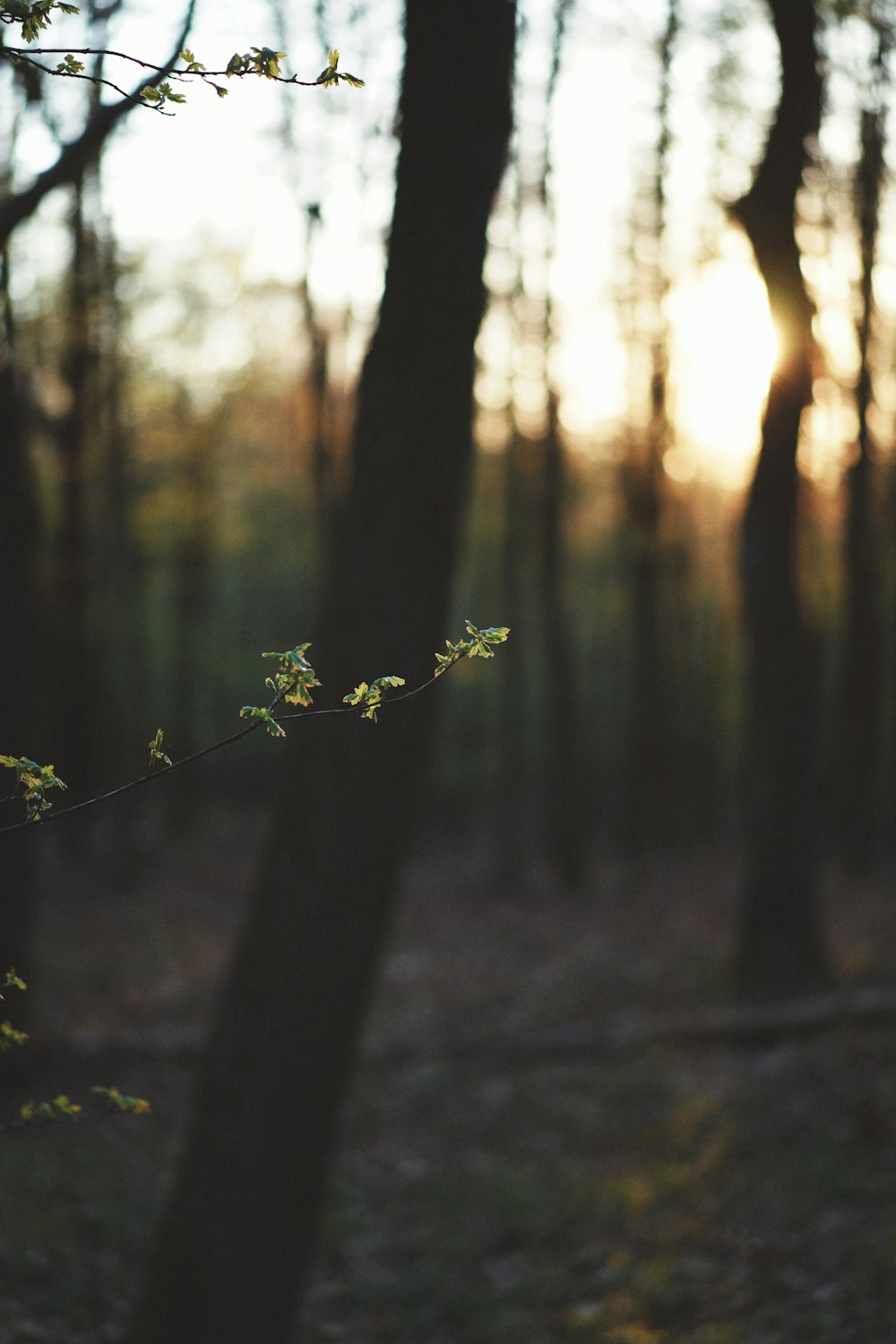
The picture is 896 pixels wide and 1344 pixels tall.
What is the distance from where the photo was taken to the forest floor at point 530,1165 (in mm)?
4938

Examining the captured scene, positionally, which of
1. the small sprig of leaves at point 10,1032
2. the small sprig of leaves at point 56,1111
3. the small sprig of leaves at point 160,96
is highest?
the small sprig of leaves at point 160,96

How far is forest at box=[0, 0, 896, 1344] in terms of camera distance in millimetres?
3855

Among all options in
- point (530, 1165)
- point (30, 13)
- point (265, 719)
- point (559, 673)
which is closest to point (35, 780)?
point (265, 719)

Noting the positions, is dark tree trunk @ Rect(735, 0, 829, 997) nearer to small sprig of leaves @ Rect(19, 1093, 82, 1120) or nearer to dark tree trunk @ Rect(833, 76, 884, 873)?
dark tree trunk @ Rect(833, 76, 884, 873)

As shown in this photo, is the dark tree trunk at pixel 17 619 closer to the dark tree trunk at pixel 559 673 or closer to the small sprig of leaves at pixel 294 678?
the small sprig of leaves at pixel 294 678

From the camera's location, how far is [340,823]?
12.7 feet

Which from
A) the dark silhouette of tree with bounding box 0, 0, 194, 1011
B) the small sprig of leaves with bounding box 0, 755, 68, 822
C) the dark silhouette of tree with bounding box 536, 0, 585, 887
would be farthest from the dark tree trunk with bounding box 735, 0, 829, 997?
the small sprig of leaves with bounding box 0, 755, 68, 822

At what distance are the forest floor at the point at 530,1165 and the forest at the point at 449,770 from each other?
4 centimetres

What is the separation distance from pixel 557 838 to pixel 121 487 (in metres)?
9.14

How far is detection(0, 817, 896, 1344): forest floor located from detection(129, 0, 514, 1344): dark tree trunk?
4.15ft

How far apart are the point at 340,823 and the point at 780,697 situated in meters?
6.32

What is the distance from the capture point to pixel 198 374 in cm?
1820

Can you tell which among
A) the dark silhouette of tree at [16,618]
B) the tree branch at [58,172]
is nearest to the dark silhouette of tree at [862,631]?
the dark silhouette of tree at [16,618]

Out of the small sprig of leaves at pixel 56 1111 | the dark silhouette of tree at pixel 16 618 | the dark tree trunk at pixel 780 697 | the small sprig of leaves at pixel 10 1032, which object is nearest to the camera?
the small sprig of leaves at pixel 10 1032
